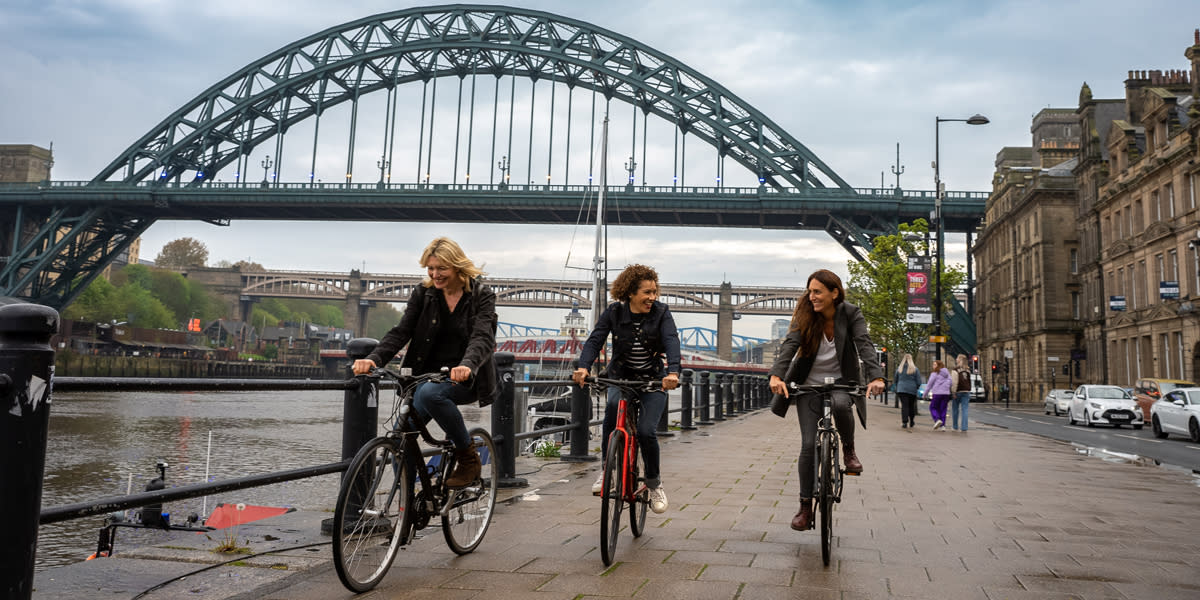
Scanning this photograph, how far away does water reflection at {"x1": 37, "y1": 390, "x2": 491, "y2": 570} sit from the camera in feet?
38.1

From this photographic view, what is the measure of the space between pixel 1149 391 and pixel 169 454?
27.6 m

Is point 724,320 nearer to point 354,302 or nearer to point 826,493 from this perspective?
point 354,302

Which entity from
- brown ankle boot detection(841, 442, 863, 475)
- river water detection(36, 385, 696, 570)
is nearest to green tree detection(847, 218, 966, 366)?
river water detection(36, 385, 696, 570)

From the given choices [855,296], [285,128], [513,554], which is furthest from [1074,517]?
[285,128]

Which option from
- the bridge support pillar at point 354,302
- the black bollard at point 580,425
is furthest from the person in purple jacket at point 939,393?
Answer: the bridge support pillar at point 354,302

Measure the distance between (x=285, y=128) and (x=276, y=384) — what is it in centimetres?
6478

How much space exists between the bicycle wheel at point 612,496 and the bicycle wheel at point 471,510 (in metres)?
0.70

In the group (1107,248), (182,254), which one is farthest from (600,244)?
(182,254)

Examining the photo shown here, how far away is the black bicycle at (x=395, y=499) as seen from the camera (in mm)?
3838

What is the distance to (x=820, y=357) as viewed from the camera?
5461 millimetres

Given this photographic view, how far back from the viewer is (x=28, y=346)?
2.79 m

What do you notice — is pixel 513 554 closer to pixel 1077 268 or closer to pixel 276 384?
pixel 276 384

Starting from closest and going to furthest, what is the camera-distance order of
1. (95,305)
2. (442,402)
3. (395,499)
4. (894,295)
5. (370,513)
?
(370,513) → (395,499) → (442,402) → (894,295) → (95,305)

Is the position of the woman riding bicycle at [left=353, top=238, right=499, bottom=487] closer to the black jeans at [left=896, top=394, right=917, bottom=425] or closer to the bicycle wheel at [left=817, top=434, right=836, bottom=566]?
the bicycle wheel at [left=817, top=434, right=836, bottom=566]
